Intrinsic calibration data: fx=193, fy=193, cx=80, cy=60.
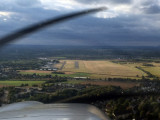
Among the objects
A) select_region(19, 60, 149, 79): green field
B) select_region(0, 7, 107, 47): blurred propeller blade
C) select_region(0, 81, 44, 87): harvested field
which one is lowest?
select_region(0, 81, 44, 87): harvested field

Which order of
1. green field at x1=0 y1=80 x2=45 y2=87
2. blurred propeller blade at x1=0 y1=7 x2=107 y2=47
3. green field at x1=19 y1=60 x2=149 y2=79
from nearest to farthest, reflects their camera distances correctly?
blurred propeller blade at x1=0 y1=7 x2=107 y2=47
green field at x1=0 y1=80 x2=45 y2=87
green field at x1=19 y1=60 x2=149 y2=79

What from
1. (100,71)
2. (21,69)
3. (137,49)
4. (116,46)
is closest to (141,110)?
(100,71)

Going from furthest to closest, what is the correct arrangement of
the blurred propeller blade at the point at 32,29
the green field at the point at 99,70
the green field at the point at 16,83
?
the green field at the point at 99,70 < the green field at the point at 16,83 < the blurred propeller blade at the point at 32,29

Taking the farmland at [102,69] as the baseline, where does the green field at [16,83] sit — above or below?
below

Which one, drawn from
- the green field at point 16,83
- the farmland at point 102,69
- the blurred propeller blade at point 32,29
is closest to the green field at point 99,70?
the farmland at point 102,69

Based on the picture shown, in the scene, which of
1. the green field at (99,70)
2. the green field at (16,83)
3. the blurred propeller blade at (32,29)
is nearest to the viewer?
the blurred propeller blade at (32,29)

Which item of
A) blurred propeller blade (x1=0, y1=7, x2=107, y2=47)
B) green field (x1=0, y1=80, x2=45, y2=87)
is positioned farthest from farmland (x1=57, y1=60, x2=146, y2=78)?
blurred propeller blade (x1=0, y1=7, x2=107, y2=47)

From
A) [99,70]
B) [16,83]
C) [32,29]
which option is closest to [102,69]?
[99,70]

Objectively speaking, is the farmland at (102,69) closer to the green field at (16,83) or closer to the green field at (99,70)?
the green field at (99,70)

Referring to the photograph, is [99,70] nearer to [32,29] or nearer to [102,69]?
[102,69]

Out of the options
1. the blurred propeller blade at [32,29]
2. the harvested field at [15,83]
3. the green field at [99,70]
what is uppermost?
the blurred propeller blade at [32,29]

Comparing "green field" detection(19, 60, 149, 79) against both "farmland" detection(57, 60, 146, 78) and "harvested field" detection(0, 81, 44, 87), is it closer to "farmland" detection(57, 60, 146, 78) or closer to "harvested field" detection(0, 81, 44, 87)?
"farmland" detection(57, 60, 146, 78)

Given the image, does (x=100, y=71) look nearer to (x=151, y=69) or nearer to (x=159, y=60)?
(x=151, y=69)
